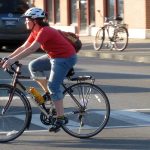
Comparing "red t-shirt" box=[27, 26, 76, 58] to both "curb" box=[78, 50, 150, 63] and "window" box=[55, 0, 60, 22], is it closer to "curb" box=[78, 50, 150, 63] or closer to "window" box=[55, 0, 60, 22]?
"curb" box=[78, 50, 150, 63]

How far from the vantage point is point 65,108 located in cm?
961

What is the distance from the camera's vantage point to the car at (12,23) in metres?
23.3

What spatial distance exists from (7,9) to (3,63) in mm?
15050

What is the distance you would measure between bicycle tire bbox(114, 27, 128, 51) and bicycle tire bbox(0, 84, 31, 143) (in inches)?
595

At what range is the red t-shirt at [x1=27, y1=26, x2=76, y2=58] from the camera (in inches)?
347

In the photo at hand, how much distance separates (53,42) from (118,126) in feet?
5.90

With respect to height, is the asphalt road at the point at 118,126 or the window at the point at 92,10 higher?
the window at the point at 92,10

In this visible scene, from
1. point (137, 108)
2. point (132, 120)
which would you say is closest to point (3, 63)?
point (132, 120)

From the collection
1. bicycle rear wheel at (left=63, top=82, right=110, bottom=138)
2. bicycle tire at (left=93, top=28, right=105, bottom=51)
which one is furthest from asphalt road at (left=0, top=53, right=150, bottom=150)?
bicycle tire at (left=93, top=28, right=105, bottom=51)

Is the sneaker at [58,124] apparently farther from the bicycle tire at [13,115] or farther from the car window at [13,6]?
the car window at [13,6]

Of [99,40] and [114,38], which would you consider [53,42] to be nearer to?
[114,38]

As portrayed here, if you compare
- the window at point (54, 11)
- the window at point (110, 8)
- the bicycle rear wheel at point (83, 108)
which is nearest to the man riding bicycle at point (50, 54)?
the bicycle rear wheel at point (83, 108)

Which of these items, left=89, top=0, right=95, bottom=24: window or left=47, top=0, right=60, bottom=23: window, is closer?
left=89, top=0, right=95, bottom=24: window

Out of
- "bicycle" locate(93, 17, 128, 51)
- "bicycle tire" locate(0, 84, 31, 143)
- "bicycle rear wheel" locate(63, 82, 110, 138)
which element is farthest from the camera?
"bicycle" locate(93, 17, 128, 51)
